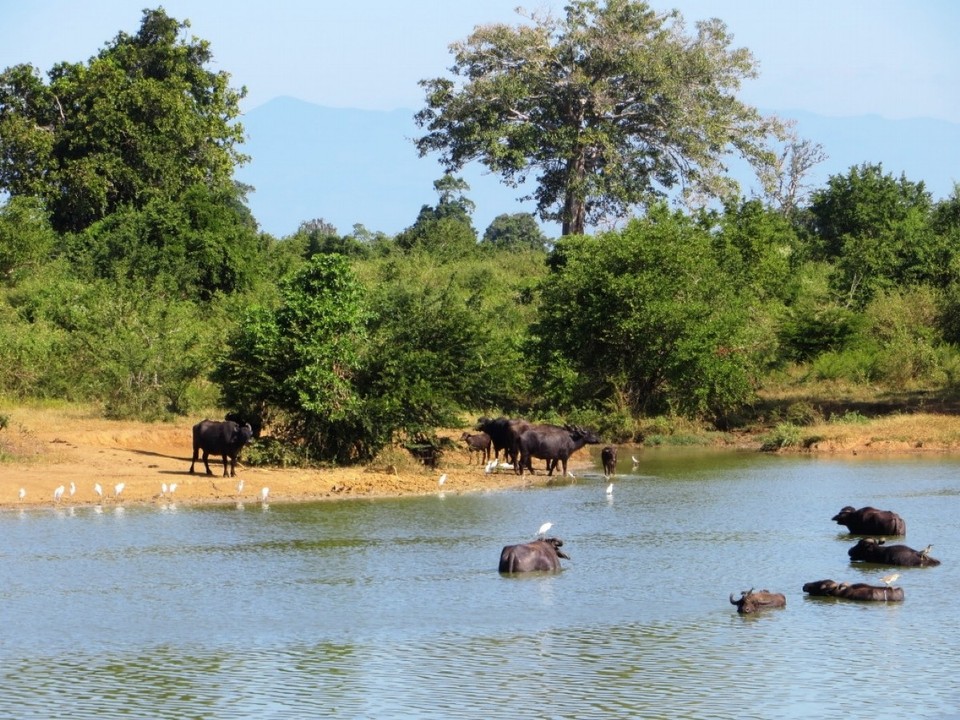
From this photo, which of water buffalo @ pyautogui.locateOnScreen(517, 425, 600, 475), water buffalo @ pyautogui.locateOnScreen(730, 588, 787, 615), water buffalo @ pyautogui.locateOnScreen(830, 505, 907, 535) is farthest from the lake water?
water buffalo @ pyautogui.locateOnScreen(517, 425, 600, 475)

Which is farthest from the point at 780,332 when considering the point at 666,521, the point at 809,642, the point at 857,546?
the point at 809,642

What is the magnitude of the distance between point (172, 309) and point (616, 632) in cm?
2383

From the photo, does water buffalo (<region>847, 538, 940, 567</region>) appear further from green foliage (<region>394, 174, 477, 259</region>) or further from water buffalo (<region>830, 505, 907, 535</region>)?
green foliage (<region>394, 174, 477, 259</region>)

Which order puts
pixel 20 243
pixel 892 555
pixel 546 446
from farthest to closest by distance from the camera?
1. pixel 20 243
2. pixel 546 446
3. pixel 892 555

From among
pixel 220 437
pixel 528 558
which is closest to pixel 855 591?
pixel 528 558

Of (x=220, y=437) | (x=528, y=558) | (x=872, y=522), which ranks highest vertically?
(x=220, y=437)

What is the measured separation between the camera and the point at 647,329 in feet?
114

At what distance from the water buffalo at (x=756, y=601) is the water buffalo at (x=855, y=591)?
0.78 metres

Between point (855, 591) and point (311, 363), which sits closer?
point (855, 591)

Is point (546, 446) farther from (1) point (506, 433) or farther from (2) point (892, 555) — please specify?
(2) point (892, 555)

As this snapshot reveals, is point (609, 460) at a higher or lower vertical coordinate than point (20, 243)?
lower

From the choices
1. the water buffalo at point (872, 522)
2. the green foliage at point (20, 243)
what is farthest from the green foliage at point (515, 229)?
the water buffalo at point (872, 522)

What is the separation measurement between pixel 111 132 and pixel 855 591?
4112 cm

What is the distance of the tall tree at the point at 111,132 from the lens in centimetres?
5103
